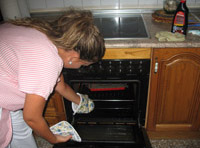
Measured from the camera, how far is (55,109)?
1487mm

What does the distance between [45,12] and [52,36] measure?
1.05 meters

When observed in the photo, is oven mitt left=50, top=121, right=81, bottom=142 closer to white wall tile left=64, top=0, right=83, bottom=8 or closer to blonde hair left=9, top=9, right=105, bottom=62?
blonde hair left=9, top=9, right=105, bottom=62

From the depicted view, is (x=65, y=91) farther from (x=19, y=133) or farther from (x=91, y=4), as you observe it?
(x=91, y=4)

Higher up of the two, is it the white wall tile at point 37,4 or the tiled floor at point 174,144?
the white wall tile at point 37,4

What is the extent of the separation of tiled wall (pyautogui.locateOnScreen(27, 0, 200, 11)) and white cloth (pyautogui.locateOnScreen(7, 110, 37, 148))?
101 cm

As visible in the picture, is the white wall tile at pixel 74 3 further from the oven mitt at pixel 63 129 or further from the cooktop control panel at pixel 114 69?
the oven mitt at pixel 63 129

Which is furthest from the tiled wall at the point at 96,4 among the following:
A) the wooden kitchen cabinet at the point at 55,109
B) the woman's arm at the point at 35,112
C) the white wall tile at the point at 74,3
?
the woman's arm at the point at 35,112

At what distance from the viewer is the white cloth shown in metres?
1.03

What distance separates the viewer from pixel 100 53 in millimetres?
835

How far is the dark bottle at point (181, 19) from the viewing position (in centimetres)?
119

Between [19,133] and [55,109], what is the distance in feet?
1.42

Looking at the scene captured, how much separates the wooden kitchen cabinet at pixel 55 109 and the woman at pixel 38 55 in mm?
507

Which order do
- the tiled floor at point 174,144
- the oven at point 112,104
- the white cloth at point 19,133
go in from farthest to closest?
the tiled floor at point 174,144 < the oven at point 112,104 < the white cloth at point 19,133

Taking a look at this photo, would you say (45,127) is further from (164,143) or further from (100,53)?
(164,143)
